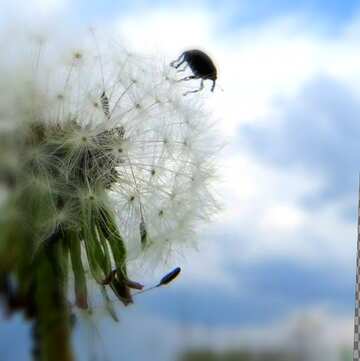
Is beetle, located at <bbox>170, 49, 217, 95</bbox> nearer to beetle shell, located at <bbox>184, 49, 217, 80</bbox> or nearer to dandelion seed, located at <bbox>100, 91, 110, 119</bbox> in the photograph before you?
beetle shell, located at <bbox>184, 49, 217, 80</bbox>

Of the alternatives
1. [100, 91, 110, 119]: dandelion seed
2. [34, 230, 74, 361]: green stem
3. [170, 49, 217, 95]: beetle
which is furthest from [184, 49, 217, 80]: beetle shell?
[34, 230, 74, 361]: green stem

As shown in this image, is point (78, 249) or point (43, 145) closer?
point (43, 145)

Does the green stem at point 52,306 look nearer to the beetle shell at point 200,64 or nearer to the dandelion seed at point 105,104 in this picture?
the dandelion seed at point 105,104

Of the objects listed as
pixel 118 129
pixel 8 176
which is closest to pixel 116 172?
pixel 118 129

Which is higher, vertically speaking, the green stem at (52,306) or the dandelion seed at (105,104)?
the dandelion seed at (105,104)

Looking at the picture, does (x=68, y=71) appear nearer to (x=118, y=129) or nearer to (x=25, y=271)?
(x=118, y=129)

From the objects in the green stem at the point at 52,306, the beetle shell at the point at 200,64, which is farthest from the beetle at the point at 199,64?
the green stem at the point at 52,306
